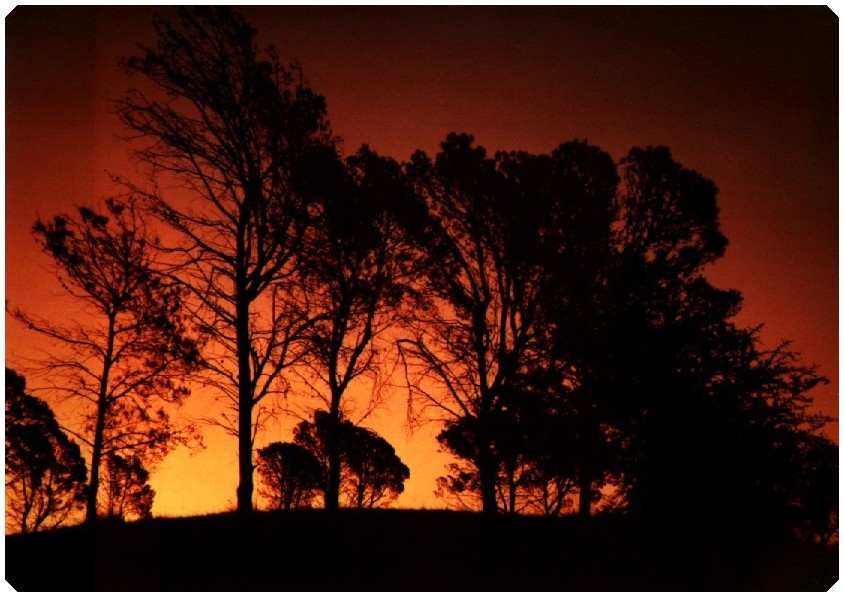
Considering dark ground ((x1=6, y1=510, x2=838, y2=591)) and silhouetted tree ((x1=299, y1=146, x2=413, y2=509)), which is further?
silhouetted tree ((x1=299, y1=146, x2=413, y2=509))

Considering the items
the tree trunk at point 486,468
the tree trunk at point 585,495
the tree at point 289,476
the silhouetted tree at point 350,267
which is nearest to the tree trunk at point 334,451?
the silhouetted tree at point 350,267

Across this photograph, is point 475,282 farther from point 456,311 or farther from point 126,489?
point 126,489

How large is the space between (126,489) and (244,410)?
13.3m

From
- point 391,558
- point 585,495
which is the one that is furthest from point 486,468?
point 391,558

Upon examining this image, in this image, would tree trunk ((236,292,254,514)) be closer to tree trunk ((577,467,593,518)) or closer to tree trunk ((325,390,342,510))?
tree trunk ((325,390,342,510))

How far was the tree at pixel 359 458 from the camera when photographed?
21.0m

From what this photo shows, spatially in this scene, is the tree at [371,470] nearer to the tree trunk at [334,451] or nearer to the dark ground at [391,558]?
the tree trunk at [334,451]

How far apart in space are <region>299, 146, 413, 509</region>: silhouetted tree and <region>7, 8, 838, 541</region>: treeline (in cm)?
6

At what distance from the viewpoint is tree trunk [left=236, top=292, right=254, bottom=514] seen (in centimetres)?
1661

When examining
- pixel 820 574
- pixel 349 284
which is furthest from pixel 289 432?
pixel 820 574

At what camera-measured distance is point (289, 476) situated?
29875 millimetres

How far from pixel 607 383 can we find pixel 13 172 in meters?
10.7

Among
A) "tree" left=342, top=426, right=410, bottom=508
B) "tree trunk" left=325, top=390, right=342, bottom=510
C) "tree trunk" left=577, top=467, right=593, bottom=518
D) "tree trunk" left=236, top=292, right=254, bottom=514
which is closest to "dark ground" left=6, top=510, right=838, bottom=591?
"tree trunk" left=236, top=292, right=254, bottom=514

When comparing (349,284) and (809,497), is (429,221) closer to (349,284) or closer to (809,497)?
(349,284)
